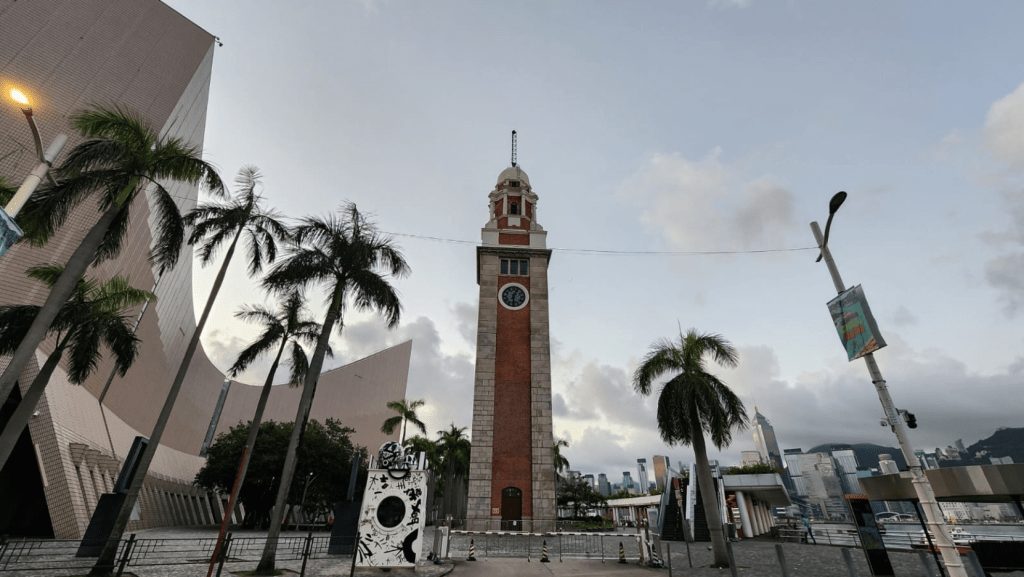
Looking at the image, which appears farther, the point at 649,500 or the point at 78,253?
the point at 649,500

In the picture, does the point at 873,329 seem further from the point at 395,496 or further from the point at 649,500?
the point at 649,500

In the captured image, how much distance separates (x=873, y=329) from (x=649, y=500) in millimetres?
52590

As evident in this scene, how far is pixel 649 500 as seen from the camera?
176 feet

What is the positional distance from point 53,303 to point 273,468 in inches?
1323

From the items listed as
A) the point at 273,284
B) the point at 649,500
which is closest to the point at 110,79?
the point at 273,284

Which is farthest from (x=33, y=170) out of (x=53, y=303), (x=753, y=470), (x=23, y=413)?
(x=753, y=470)

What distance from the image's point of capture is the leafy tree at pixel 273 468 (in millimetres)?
37906

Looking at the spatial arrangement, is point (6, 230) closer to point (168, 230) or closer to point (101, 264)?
point (168, 230)

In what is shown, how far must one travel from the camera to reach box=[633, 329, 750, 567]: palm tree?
1548 centimetres

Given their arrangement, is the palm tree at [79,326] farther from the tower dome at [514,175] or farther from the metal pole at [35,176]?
the tower dome at [514,175]

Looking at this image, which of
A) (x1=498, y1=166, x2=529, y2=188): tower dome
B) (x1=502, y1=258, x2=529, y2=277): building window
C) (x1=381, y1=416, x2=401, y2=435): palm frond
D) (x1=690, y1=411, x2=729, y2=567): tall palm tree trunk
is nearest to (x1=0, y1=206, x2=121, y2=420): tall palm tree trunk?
(x1=690, y1=411, x2=729, y2=567): tall palm tree trunk

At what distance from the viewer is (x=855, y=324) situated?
8.68 m

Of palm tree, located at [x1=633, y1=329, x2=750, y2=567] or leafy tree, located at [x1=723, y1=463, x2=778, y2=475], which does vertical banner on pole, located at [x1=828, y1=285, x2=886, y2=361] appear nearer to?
palm tree, located at [x1=633, y1=329, x2=750, y2=567]

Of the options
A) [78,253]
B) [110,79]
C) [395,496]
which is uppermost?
[110,79]
